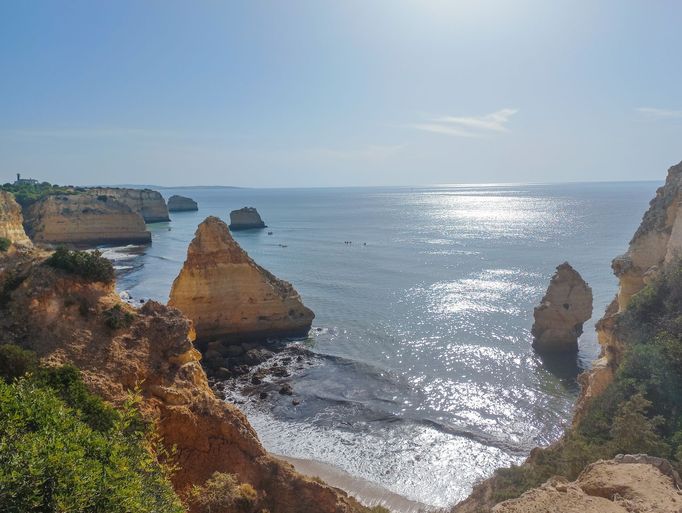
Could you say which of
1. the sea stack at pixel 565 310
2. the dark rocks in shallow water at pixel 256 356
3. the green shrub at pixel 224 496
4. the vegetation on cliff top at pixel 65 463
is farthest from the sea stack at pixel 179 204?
the vegetation on cliff top at pixel 65 463

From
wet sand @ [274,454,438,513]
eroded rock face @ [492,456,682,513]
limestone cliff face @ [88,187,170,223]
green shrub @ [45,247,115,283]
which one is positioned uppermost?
limestone cliff face @ [88,187,170,223]

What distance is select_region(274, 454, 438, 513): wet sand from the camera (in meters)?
20.1

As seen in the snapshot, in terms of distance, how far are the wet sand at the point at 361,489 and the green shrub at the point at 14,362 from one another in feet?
38.7

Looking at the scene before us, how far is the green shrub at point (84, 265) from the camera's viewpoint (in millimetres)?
15594

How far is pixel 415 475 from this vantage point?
21984 millimetres

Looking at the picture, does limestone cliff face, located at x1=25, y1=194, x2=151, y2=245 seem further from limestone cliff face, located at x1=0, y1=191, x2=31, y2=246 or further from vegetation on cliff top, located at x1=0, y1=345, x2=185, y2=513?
vegetation on cliff top, located at x1=0, y1=345, x2=185, y2=513

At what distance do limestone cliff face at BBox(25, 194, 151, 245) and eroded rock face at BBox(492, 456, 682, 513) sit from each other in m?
85.1

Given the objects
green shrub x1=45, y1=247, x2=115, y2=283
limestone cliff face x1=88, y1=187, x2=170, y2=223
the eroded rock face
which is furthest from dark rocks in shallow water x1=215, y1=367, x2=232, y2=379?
limestone cliff face x1=88, y1=187, x2=170, y2=223

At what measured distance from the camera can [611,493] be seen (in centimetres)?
999

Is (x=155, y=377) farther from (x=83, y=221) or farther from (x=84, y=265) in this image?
(x=83, y=221)

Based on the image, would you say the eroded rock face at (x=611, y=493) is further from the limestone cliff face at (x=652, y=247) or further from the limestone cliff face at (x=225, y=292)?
the limestone cliff face at (x=225, y=292)

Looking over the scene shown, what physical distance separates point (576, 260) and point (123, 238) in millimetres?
75403

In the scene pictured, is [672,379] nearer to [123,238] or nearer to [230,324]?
[230,324]

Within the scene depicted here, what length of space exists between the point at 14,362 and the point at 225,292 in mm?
24354
